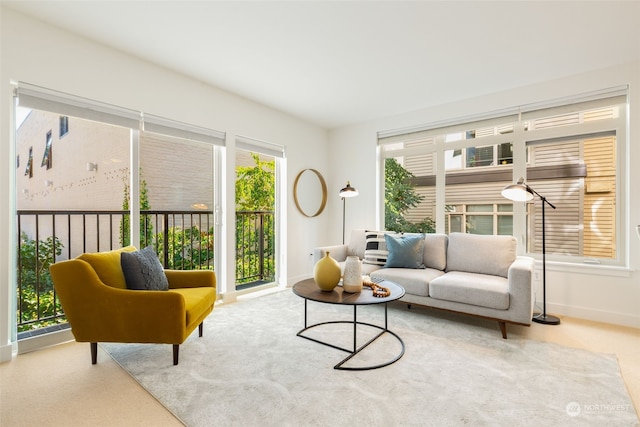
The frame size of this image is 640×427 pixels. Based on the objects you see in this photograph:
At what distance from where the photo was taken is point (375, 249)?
389 centimetres

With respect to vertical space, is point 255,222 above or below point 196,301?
above

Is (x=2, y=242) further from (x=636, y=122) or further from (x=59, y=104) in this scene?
(x=636, y=122)

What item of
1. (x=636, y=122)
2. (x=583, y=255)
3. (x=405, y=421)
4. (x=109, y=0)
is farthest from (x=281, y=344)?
(x=636, y=122)

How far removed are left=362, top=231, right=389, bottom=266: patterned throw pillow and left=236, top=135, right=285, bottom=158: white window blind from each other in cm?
170

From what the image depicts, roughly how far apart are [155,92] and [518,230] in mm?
4164

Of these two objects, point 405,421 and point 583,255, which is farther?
point 583,255

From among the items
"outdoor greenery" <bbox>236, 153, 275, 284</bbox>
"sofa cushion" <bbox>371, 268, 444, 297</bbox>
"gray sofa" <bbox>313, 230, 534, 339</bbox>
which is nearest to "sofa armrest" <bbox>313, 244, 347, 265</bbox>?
"gray sofa" <bbox>313, 230, 534, 339</bbox>

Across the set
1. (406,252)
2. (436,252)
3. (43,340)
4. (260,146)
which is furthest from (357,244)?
(43,340)

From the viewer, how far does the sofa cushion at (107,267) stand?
7.06 feet

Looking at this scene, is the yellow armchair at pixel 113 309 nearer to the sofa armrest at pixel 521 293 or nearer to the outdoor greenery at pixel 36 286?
the outdoor greenery at pixel 36 286

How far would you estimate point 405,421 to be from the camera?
1.58 meters

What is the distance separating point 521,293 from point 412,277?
92 centimetres

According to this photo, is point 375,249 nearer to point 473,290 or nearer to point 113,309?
point 473,290

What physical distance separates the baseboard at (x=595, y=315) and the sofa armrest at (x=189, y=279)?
3431 millimetres
